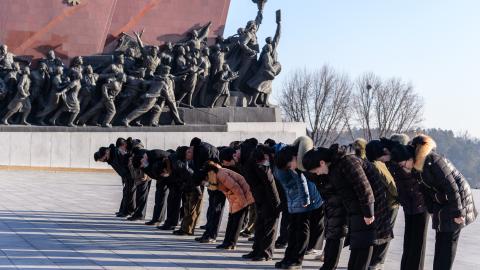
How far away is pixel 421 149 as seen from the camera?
6.08 metres

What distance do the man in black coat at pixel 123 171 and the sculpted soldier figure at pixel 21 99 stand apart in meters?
9.92

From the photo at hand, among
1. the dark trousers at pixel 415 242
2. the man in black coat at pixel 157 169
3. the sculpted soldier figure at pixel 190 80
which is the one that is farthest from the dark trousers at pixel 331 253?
the sculpted soldier figure at pixel 190 80

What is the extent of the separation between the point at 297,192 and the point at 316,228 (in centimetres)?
63

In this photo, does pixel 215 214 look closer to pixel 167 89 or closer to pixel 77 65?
pixel 167 89

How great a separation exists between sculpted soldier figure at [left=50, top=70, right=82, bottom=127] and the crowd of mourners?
11374 millimetres

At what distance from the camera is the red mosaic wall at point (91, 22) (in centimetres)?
2252

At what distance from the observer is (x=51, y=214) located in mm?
11633

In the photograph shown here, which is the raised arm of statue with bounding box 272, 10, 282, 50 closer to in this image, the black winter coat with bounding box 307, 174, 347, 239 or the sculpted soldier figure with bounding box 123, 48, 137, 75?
the sculpted soldier figure with bounding box 123, 48, 137, 75

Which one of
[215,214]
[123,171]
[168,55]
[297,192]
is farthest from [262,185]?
[168,55]

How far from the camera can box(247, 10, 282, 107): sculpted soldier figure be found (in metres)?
24.5

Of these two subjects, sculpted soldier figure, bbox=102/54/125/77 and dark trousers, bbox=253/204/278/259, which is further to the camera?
sculpted soldier figure, bbox=102/54/125/77

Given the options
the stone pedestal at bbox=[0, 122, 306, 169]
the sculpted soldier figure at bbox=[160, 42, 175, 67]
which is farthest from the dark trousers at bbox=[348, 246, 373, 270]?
the sculpted soldier figure at bbox=[160, 42, 175, 67]

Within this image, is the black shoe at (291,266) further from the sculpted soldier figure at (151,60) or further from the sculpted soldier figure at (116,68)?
the sculpted soldier figure at (151,60)

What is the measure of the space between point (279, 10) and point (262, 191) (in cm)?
1796
